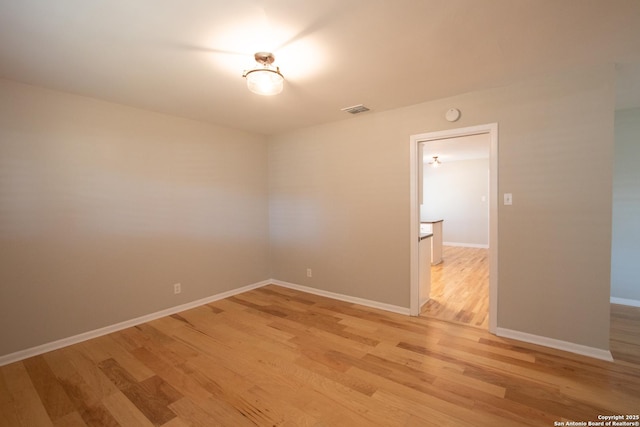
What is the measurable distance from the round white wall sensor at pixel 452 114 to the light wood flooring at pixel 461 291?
219cm

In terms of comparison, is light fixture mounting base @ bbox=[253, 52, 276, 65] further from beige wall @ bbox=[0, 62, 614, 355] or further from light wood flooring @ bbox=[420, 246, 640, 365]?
light wood flooring @ bbox=[420, 246, 640, 365]

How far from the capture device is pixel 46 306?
2551 mm

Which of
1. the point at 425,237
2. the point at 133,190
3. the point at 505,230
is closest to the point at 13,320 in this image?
the point at 133,190

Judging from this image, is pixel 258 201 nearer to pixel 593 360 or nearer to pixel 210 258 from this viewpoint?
pixel 210 258

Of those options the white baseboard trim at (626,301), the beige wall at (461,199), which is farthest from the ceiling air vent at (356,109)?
→ the beige wall at (461,199)

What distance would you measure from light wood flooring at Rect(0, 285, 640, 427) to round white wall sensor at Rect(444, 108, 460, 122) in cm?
219

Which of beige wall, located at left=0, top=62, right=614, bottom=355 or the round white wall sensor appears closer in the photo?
beige wall, located at left=0, top=62, right=614, bottom=355

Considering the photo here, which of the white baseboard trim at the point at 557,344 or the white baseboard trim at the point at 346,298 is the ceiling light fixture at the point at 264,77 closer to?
the white baseboard trim at the point at 346,298

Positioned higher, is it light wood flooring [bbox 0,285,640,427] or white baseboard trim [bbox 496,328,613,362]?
white baseboard trim [bbox 496,328,613,362]

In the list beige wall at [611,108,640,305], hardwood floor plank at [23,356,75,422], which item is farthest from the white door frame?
hardwood floor plank at [23,356,75,422]

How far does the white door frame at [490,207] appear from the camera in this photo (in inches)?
107

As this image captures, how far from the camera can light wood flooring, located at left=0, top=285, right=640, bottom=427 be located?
173 cm

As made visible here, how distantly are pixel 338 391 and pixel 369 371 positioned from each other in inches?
13.3

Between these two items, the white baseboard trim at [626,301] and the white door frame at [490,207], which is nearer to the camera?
the white door frame at [490,207]
